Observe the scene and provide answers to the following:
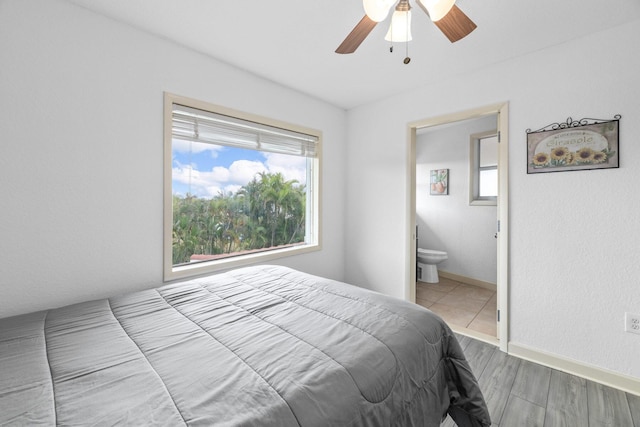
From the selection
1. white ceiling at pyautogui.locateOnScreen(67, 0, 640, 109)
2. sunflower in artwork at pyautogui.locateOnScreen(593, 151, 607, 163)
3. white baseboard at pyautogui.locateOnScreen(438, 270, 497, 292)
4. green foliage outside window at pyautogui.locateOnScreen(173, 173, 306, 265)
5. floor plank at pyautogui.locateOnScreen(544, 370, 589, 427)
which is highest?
white ceiling at pyautogui.locateOnScreen(67, 0, 640, 109)

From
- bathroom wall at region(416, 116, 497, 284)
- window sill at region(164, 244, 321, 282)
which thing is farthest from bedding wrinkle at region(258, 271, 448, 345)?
bathroom wall at region(416, 116, 497, 284)

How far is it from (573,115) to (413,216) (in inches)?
58.8

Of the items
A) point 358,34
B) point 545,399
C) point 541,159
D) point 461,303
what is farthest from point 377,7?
point 461,303

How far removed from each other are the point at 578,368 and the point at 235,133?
3.29m

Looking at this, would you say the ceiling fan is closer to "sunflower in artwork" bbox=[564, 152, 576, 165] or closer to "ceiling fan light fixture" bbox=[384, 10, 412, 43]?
"ceiling fan light fixture" bbox=[384, 10, 412, 43]

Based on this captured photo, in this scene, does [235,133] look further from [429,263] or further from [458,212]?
[458,212]

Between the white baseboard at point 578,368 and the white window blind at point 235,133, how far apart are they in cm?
270

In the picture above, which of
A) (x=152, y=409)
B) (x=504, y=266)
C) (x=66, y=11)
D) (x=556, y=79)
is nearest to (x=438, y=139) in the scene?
(x=556, y=79)

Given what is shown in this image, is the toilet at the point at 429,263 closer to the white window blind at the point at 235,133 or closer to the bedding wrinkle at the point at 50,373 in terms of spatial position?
the white window blind at the point at 235,133

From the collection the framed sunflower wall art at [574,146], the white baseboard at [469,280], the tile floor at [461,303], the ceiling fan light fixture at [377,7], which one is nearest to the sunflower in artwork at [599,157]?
the framed sunflower wall art at [574,146]

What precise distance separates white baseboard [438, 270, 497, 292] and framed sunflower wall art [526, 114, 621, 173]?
2390 millimetres

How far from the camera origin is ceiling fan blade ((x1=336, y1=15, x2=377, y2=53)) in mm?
1386

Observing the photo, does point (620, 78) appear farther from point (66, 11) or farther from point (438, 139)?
point (66, 11)

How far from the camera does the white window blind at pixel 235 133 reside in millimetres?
2166
